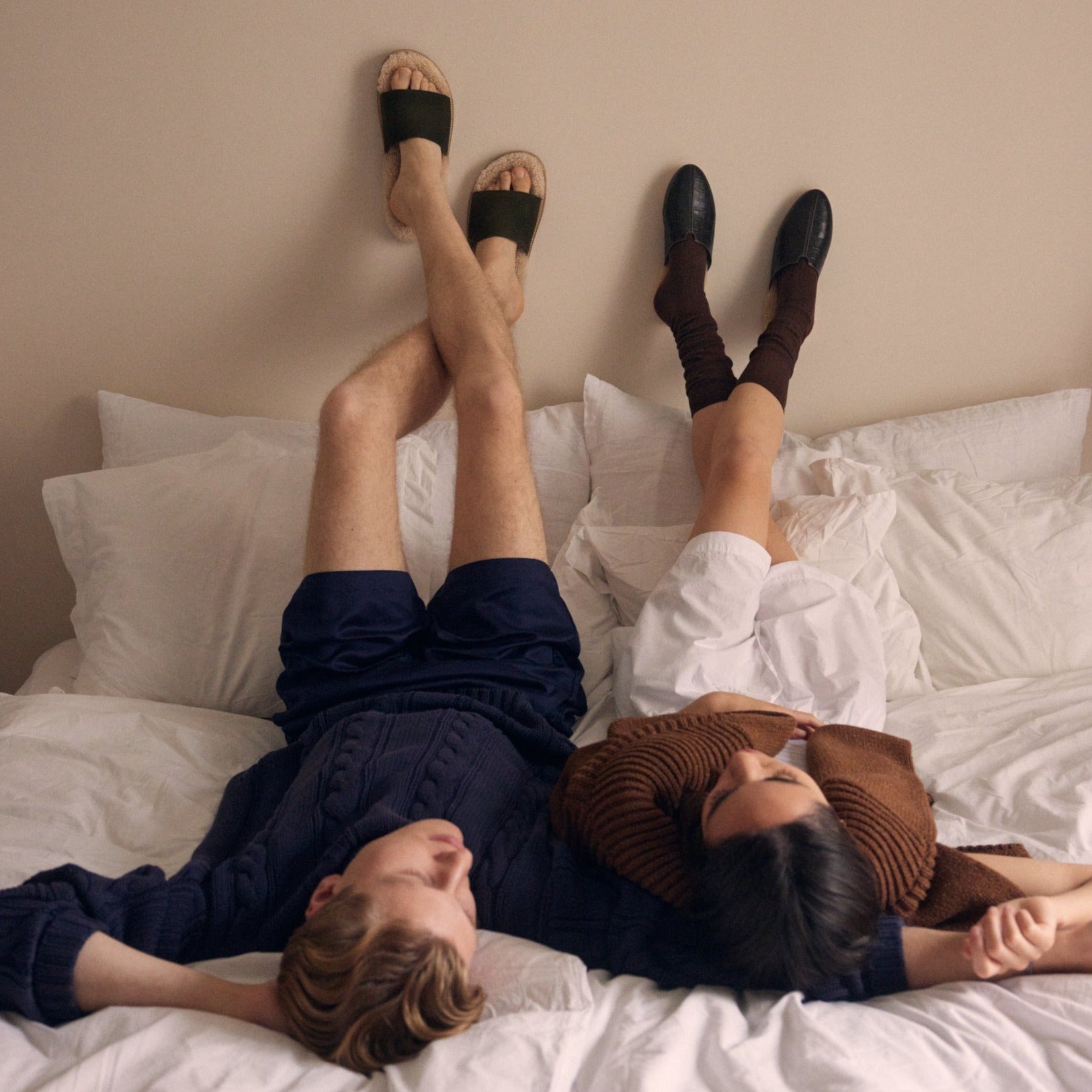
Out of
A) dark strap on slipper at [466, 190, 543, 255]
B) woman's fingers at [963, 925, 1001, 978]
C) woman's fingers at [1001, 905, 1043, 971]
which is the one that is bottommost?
woman's fingers at [963, 925, 1001, 978]

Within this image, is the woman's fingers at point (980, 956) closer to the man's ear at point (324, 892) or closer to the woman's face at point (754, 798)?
the woman's face at point (754, 798)

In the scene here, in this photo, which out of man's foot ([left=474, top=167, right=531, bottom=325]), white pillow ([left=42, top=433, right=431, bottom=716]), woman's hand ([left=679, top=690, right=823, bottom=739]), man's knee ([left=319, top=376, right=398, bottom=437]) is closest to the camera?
woman's hand ([left=679, top=690, right=823, bottom=739])

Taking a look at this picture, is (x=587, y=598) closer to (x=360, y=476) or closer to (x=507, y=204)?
(x=360, y=476)

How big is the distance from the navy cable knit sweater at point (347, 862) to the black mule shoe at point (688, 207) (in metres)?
1.05

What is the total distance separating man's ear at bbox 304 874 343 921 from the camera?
1.01 metres

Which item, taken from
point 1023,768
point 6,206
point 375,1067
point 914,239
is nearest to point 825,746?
point 1023,768

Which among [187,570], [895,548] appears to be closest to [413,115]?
[187,570]

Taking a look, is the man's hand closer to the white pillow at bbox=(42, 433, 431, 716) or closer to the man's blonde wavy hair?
the man's blonde wavy hair

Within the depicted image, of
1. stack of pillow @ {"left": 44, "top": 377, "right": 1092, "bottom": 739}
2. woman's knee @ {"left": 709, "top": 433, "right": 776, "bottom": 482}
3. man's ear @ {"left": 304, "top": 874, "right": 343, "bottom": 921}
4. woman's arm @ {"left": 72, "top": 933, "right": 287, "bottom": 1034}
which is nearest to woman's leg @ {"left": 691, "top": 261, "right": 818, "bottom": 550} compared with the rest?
woman's knee @ {"left": 709, "top": 433, "right": 776, "bottom": 482}

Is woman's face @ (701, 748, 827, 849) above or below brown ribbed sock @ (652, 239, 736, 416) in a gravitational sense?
below

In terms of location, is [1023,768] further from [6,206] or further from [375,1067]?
[6,206]

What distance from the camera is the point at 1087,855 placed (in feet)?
4.03

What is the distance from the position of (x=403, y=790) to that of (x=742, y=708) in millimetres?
530

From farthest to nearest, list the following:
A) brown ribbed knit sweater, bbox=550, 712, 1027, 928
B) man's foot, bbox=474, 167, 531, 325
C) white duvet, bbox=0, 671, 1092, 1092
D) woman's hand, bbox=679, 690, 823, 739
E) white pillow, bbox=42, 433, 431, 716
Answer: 1. man's foot, bbox=474, 167, 531, 325
2. white pillow, bbox=42, 433, 431, 716
3. woman's hand, bbox=679, 690, 823, 739
4. brown ribbed knit sweater, bbox=550, 712, 1027, 928
5. white duvet, bbox=0, 671, 1092, 1092
